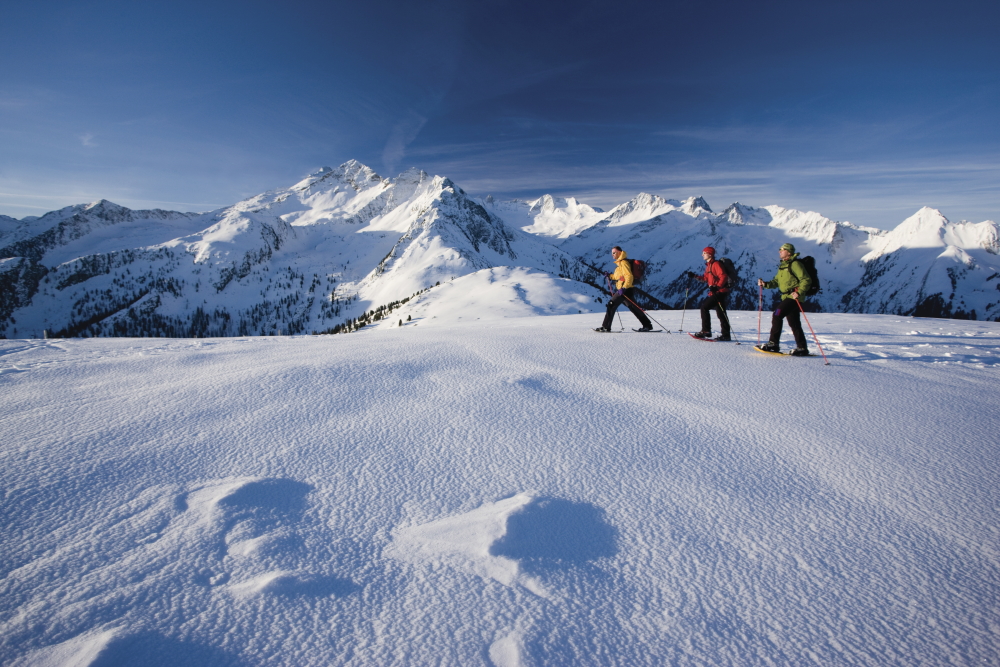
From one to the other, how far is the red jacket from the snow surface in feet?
14.2

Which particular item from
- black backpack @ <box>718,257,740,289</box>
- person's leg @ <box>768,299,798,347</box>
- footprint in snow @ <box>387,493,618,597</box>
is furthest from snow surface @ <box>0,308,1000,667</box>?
black backpack @ <box>718,257,740,289</box>

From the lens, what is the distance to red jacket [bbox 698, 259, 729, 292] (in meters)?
9.55

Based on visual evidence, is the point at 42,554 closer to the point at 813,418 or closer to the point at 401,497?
the point at 401,497

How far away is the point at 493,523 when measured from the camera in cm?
282

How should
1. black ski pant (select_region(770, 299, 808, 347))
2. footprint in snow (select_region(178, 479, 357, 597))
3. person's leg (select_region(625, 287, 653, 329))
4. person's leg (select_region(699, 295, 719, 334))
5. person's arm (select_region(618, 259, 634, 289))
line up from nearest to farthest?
footprint in snow (select_region(178, 479, 357, 597)), black ski pant (select_region(770, 299, 808, 347)), person's leg (select_region(699, 295, 719, 334)), person's arm (select_region(618, 259, 634, 289)), person's leg (select_region(625, 287, 653, 329))

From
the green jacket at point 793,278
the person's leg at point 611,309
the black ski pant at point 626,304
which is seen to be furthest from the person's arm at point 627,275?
the green jacket at point 793,278

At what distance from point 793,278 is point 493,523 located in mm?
8122

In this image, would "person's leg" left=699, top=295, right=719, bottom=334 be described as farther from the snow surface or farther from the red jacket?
the snow surface

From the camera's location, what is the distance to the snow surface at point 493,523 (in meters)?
2.08

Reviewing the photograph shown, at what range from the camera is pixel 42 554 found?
2.49m

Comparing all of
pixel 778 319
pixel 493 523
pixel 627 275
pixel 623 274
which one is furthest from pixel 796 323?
pixel 493 523

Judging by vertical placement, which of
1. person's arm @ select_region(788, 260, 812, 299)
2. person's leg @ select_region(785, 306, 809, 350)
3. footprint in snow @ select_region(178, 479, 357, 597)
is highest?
person's arm @ select_region(788, 260, 812, 299)

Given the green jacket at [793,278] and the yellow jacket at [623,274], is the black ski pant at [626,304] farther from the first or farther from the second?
the green jacket at [793,278]

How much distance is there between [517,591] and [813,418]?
168 inches
